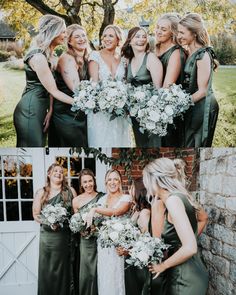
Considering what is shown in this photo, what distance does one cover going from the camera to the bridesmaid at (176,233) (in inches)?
121

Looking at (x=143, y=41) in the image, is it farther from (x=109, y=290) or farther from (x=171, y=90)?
(x=109, y=290)

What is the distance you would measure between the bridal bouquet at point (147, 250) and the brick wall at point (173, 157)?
1.30 feet

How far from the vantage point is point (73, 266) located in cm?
346

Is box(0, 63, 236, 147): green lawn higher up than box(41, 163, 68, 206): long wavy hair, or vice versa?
box(0, 63, 236, 147): green lawn

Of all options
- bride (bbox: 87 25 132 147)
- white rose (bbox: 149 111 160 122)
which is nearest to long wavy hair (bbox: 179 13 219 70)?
bride (bbox: 87 25 132 147)

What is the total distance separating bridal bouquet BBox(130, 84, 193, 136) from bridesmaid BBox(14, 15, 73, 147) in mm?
447

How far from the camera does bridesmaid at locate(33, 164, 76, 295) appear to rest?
339 cm

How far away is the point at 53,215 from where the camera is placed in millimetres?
3350

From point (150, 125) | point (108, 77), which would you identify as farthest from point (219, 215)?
point (108, 77)

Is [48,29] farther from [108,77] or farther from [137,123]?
[137,123]

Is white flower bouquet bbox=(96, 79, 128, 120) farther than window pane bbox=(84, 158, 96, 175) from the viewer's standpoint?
No

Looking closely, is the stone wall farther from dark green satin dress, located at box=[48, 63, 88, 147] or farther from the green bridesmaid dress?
dark green satin dress, located at box=[48, 63, 88, 147]

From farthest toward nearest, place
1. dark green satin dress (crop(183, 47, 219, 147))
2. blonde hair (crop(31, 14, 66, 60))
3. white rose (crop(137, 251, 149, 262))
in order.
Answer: white rose (crop(137, 251, 149, 262)), dark green satin dress (crop(183, 47, 219, 147)), blonde hair (crop(31, 14, 66, 60))

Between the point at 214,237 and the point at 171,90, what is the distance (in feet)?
3.87
